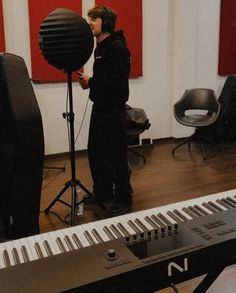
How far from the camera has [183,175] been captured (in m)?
Answer: 4.43

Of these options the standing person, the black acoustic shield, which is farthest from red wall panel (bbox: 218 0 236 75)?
the black acoustic shield

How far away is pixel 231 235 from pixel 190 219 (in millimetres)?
181

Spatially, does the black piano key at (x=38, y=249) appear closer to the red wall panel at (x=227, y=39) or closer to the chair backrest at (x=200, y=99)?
the chair backrest at (x=200, y=99)

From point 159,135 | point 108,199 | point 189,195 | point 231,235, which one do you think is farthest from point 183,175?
point 231,235

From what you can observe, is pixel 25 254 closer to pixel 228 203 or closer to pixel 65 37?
pixel 228 203

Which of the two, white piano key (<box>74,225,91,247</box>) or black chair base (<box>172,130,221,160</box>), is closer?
white piano key (<box>74,225,91,247</box>)

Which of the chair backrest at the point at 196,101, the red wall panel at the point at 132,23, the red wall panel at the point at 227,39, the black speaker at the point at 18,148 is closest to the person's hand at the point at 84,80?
the black speaker at the point at 18,148

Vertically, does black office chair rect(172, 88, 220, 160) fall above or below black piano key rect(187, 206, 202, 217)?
below

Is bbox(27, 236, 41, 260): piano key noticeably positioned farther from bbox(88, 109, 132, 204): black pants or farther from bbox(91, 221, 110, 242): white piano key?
bbox(88, 109, 132, 204): black pants

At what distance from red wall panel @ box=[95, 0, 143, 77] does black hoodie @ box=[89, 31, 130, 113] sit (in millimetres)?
2240

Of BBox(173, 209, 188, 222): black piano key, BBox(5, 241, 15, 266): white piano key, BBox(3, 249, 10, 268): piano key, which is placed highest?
BBox(173, 209, 188, 222): black piano key

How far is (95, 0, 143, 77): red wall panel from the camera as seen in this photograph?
525 cm

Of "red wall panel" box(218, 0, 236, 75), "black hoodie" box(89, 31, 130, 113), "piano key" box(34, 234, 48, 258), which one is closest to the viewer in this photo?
→ "piano key" box(34, 234, 48, 258)

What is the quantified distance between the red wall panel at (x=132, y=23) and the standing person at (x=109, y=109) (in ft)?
6.74
